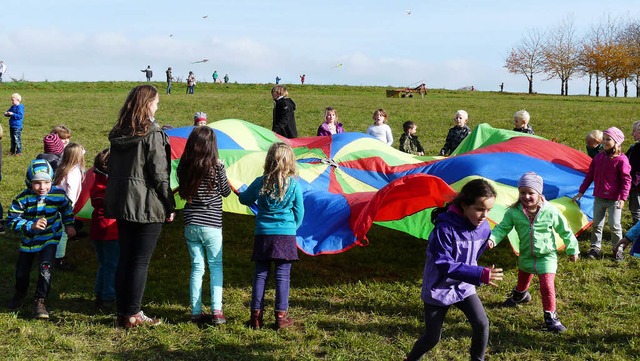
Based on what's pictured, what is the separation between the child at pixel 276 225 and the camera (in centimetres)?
435

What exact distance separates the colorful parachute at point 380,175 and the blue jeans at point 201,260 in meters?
0.74

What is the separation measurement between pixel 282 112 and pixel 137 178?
15.0ft

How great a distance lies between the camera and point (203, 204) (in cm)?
446

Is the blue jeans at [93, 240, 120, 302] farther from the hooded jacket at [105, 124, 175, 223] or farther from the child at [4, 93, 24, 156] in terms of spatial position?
the child at [4, 93, 24, 156]

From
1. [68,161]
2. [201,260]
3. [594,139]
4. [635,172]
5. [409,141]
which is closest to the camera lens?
[201,260]

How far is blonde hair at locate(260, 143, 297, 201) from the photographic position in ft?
14.2

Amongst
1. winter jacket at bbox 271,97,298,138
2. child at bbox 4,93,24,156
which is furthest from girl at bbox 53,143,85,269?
child at bbox 4,93,24,156

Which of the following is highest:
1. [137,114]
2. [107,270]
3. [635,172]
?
[137,114]

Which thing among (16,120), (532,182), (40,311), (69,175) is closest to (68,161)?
(69,175)

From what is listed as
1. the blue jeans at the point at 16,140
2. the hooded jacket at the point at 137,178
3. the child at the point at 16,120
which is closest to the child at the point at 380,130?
the hooded jacket at the point at 137,178

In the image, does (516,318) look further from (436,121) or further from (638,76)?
(638,76)

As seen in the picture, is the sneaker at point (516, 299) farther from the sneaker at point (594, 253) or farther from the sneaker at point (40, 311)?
the sneaker at point (40, 311)

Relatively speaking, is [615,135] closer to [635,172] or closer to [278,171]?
[635,172]

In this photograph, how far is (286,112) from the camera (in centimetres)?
862
